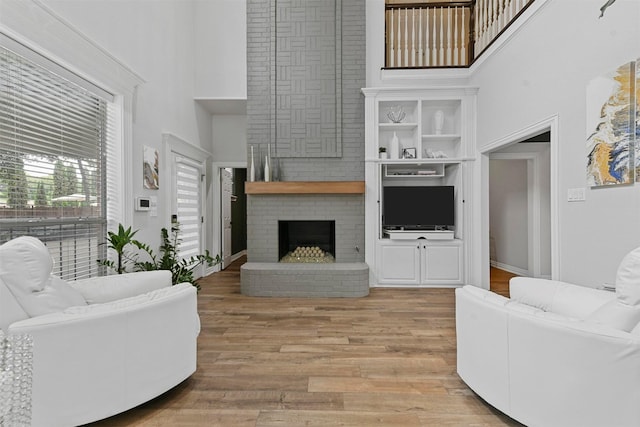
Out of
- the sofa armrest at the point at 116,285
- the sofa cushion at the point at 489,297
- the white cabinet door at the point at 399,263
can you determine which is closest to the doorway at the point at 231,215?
the white cabinet door at the point at 399,263

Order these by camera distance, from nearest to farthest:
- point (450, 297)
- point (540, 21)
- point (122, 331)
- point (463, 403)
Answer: point (122, 331), point (463, 403), point (540, 21), point (450, 297)

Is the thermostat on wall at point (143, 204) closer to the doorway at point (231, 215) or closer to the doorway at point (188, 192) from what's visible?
the doorway at point (188, 192)

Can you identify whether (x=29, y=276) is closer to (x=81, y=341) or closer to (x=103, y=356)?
(x=81, y=341)

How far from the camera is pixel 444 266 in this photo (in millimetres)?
4762

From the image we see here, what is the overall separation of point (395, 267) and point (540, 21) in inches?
126

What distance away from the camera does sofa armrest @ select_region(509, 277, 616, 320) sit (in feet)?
5.58

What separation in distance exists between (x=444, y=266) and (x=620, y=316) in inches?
133

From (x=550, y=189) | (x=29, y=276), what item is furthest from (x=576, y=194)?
Answer: (x=29, y=276)

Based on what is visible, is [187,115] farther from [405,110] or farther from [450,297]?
[450,297]

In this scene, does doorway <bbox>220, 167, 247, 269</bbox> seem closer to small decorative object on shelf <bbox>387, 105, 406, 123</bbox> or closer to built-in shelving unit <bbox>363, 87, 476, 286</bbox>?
built-in shelving unit <bbox>363, 87, 476, 286</bbox>

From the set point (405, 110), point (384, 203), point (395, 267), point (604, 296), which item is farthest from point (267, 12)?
point (604, 296)

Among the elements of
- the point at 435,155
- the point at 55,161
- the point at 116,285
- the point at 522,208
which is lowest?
the point at 116,285

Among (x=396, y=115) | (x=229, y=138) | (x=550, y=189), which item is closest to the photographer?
(x=550, y=189)

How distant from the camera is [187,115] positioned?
488cm
